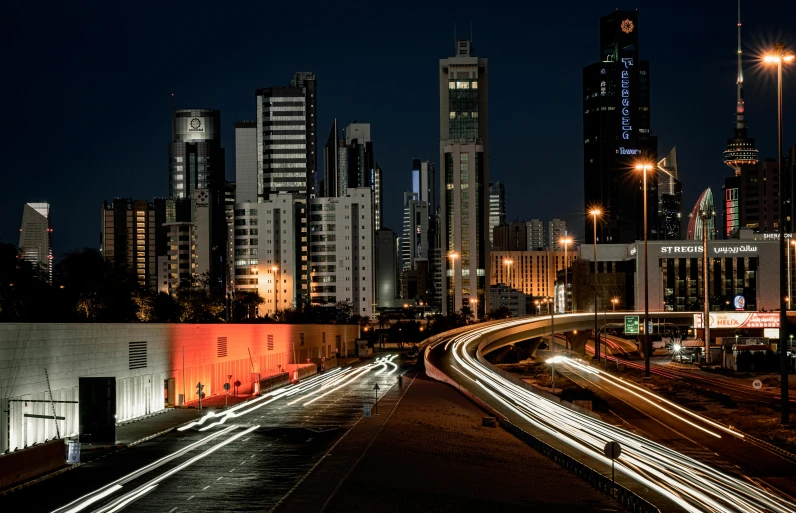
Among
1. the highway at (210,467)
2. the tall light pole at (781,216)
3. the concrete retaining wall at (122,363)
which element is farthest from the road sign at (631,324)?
the tall light pole at (781,216)

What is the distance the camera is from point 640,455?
38.6 meters

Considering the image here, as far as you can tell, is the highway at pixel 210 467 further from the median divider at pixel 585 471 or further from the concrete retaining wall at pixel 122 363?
the median divider at pixel 585 471

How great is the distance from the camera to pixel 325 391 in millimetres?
69125

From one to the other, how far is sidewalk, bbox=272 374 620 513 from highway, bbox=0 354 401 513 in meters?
1.25

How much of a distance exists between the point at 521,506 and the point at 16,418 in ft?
65.2

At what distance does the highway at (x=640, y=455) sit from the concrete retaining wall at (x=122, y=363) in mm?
17096

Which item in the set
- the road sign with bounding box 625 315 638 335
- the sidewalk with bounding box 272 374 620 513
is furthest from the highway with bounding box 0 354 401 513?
the road sign with bounding box 625 315 638 335

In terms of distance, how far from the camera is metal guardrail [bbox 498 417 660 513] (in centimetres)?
2833

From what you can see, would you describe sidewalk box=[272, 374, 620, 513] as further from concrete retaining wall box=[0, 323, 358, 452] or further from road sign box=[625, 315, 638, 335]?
road sign box=[625, 315, 638, 335]

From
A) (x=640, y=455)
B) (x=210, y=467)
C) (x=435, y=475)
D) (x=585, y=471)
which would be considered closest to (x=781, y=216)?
(x=640, y=455)

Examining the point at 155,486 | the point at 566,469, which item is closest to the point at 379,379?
the point at 566,469

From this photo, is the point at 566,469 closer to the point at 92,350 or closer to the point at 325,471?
the point at 325,471

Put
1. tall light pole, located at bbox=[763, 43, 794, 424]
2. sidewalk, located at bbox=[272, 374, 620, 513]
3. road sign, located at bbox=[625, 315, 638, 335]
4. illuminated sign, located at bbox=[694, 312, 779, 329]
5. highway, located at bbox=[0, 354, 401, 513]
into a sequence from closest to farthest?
highway, located at bbox=[0, 354, 401, 513] → sidewalk, located at bbox=[272, 374, 620, 513] → tall light pole, located at bbox=[763, 43, 794, 424] → road sign, located at bbox=[625, 315, 638, 335] → illuminated sign, located at bbox=[694, 312, 779, 329]

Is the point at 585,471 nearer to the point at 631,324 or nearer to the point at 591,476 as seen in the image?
the point at 591,476
